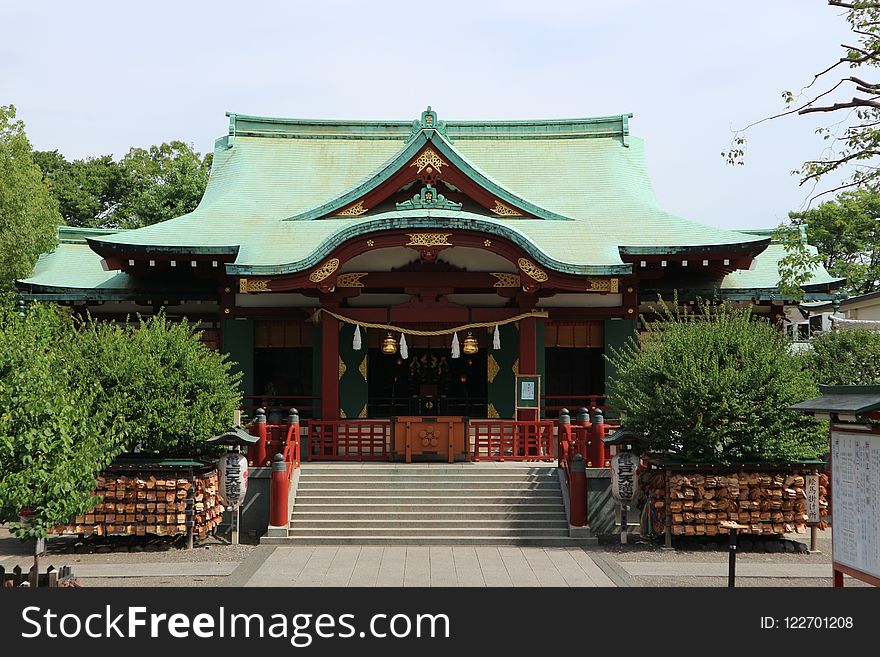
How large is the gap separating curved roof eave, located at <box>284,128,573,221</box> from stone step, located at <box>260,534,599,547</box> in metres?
9.02

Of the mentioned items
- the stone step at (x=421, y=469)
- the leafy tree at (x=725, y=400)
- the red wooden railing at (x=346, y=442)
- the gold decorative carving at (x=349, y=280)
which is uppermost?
the gold decorative carving at (x=349, y=280)

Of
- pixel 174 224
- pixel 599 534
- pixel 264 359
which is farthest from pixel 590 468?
pixel 174 224

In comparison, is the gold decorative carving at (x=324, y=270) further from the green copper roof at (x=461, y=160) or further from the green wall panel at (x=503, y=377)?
the green wall panel at (x=503, y=377)

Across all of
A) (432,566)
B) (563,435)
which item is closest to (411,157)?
(563,435)

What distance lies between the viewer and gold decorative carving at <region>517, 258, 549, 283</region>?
67.5 ft

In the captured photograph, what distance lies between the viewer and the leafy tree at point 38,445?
10758 mm

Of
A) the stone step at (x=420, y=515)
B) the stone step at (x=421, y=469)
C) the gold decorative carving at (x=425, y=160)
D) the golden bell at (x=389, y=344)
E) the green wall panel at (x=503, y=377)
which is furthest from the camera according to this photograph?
the green wall panel at (x=503, y=377)

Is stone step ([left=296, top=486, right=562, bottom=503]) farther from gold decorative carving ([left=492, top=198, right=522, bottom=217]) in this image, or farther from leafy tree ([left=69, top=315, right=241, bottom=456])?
gold decorative carving ([left=492, top=198, right=522, bottom=217])

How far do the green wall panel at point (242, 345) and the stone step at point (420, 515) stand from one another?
5742 millimetres

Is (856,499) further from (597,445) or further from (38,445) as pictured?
(38,445)

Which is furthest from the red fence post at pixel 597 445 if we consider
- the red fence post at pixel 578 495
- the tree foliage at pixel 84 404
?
the tree foliage at pixel 84 404

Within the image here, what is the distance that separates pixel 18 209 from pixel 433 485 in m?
18.9

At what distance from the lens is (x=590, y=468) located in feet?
59.6

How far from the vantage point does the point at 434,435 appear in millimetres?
19922
